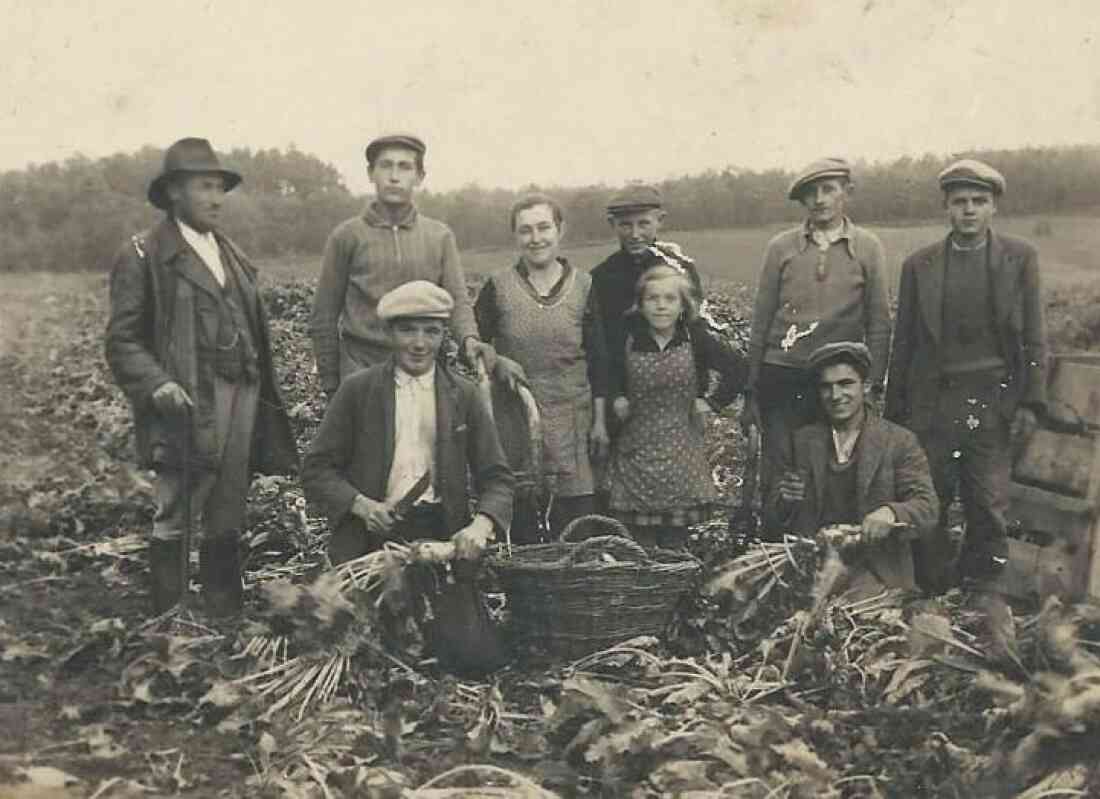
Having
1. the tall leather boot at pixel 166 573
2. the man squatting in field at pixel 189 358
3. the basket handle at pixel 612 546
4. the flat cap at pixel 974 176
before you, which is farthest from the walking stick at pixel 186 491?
the flat cap at pixel 974 176

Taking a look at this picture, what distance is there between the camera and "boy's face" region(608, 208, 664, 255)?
15.9 feet

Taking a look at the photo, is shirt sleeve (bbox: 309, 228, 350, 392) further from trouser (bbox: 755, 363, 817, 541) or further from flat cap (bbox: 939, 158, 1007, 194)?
flat cap (bbox: 939, 158, 1007, 194)

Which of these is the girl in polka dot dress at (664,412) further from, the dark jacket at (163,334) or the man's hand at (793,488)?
the dark jacket at (163,334)

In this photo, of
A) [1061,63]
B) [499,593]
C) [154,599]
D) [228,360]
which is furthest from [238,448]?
[1061,63]

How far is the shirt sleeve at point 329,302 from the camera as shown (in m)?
4.80

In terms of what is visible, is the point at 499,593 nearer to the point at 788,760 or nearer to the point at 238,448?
the point at 238,448

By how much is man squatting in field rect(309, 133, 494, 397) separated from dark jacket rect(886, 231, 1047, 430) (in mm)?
1704

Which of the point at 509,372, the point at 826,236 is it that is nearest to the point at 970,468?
the point at 826,236

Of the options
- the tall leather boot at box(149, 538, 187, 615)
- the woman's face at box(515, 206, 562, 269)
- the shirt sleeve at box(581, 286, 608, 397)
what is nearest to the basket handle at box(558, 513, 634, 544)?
the shirt sleeve at box(581, 286, 608, 397)

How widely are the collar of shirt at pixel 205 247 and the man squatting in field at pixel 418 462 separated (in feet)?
2.24

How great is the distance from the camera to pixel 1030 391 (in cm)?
476

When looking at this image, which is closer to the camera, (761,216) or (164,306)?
(164,306)

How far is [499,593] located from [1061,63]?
3318mm

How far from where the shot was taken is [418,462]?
14.0 ft
